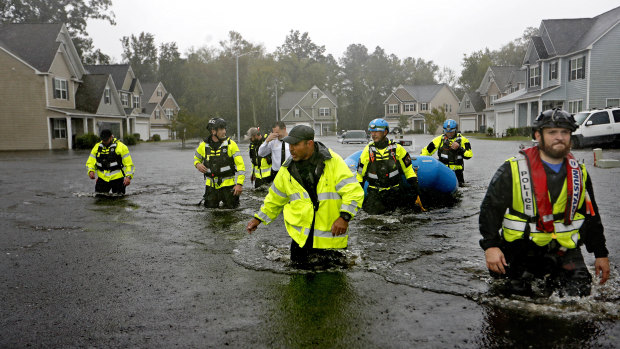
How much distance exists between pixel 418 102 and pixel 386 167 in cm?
8086

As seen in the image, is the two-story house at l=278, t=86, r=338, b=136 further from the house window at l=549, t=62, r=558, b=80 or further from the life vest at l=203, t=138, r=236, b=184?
the life vest at l=203, t=138, r=236, b=184

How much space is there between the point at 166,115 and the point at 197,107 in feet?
17.8

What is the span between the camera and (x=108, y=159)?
10.7 m

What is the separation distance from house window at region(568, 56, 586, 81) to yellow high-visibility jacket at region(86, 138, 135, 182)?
33808 mm

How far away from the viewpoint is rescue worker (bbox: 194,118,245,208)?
29.2ft

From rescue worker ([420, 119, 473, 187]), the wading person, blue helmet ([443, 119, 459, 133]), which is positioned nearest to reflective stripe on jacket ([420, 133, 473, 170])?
rescue worker ([420, 119, 473, 187])

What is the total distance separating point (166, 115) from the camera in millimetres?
72000

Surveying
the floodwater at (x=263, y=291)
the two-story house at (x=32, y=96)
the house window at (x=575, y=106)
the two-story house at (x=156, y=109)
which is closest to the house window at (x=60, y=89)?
the two-story house at (x=32, y=96)

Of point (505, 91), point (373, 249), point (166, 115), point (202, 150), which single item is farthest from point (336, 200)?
point (166, 115)

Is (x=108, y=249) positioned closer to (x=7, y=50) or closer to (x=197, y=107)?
(x=7, y=50)

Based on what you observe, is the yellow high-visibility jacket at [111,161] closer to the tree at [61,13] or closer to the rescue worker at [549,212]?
the rescue worker at [549,212]

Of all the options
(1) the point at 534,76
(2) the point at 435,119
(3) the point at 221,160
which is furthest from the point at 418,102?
(3) the point at 221,160

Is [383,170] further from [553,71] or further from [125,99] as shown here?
[125,99]

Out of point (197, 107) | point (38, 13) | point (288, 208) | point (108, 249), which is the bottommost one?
point (108, 249)
